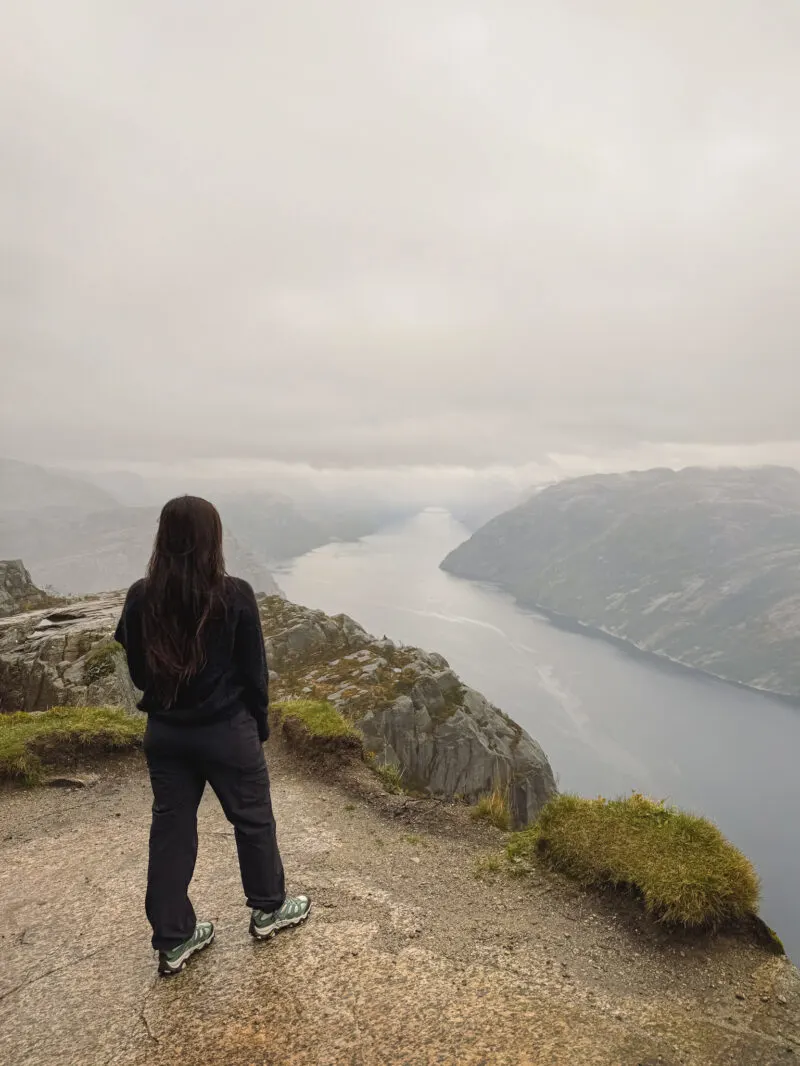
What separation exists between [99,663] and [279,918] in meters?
16.7

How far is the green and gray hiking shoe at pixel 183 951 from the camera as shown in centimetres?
570

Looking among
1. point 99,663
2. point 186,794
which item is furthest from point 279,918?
point 99,663

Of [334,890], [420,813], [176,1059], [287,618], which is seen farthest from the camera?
[287,618]

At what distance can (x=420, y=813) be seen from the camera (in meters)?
11.0

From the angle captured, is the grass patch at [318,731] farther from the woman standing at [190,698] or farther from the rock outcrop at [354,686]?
the woman standing at [190,698]

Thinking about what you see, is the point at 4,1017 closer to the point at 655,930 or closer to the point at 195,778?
the point at 195,778

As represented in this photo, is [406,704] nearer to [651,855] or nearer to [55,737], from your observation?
[55,737]

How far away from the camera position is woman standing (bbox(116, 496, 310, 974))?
17.8 ft

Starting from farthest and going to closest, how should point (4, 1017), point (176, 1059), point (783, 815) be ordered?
point (783, 815)
point (4, 1017)
point (176, 1059)

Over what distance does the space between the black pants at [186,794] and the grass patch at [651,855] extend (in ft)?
16.5

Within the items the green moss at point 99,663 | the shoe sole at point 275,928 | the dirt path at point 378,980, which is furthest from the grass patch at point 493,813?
the green moss at point 99,663

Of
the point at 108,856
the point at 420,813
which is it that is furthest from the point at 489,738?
the point at 108,856

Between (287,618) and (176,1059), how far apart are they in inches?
1359

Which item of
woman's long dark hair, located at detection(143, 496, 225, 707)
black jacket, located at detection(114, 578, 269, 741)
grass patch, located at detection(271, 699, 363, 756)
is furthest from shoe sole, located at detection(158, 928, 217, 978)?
grass patch, located at detection(271, 699, 363, 756)
